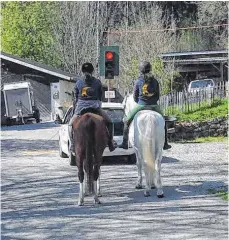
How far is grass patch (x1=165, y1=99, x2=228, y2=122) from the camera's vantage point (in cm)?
2526

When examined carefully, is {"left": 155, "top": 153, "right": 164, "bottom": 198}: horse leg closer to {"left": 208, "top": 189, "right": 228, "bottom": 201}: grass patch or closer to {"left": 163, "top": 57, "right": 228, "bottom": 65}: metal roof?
{"left": 208, "top": 189, "right": 228, "bottom": 201}: grass patch

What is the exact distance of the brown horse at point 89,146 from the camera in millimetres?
11148

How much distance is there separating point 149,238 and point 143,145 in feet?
12.1

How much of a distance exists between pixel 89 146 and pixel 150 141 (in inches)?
49.4

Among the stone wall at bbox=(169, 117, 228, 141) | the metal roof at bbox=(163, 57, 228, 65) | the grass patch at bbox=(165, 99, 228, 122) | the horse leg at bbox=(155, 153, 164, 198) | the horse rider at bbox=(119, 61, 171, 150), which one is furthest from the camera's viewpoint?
the metal roof at bbox=(163, 57, 228, 65)

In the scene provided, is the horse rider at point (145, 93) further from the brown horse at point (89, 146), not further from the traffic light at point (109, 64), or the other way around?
the traffic light at point (109, 64)

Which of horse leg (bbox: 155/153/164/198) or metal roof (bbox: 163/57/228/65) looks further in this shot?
metal roof (bbox: 163/57/228/65)

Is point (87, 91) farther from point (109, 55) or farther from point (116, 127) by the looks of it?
point (109, 55)

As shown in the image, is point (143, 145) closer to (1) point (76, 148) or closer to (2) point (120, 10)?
(1) point (76, 148)

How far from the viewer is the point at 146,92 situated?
1212cm

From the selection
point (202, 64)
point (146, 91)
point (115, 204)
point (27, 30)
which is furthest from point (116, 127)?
point (27, 30)

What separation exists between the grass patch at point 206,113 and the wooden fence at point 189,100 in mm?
209

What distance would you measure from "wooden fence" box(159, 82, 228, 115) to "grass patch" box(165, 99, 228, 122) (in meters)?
0.21

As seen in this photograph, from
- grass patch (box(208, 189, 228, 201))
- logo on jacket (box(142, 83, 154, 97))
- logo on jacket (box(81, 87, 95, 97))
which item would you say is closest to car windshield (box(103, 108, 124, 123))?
logo on jacket (box(142, 83, 154, 97))
